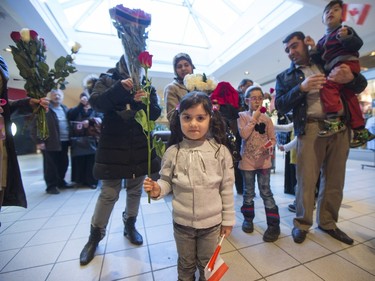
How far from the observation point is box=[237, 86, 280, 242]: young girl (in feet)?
5.16

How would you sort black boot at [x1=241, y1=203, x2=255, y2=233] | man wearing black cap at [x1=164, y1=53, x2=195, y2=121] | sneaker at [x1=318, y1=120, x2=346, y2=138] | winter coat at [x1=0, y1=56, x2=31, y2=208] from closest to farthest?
winter coat at [x1=0, y1=56, x2=31, y2=208] < sneaker at [x1=318, y1=120, x2=346, y2=138] < man wearing black cap at [x1=164, y1=53, x2=195, y2=121] < black boot at [x1=241, y1=203, x2=255, y2=233]

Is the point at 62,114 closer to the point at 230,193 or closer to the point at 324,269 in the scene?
the point at 230,193

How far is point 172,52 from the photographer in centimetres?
655

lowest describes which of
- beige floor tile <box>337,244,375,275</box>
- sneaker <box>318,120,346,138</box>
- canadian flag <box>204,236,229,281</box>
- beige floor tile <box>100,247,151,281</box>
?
beige floor tile <box>100,247,151,281</box>

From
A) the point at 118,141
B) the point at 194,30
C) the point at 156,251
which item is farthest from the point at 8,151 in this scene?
the point at 194,30

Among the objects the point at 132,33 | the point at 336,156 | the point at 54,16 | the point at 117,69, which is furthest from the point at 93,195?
the point at 54,16

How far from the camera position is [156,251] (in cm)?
142

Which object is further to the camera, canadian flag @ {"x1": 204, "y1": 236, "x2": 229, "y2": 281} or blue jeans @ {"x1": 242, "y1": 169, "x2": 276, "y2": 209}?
blue jeans @ {"x1": 242, "y1": 169, "x2": 276, "y2": 209}

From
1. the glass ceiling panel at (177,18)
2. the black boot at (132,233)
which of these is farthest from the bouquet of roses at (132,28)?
the glass ceiling panel at (177,18)

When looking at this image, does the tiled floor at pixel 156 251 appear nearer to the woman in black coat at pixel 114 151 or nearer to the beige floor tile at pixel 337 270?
the beige floor tile at pixel 337 270

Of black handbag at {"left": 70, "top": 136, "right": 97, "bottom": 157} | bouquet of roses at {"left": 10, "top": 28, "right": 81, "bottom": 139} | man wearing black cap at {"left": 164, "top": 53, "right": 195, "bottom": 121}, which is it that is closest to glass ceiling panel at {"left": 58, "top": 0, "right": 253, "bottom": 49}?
black handbag at {"left": 70, "top": 136, "right": 97, "bottom": 157}

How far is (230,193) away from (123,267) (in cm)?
89

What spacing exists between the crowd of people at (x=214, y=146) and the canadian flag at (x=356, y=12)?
0.05m

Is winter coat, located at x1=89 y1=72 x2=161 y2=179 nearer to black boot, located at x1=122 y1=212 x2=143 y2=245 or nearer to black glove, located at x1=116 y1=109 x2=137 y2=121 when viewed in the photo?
black glove, located at x1=116 y1=109 x2=137 y2=121
